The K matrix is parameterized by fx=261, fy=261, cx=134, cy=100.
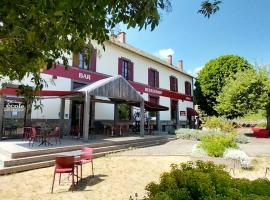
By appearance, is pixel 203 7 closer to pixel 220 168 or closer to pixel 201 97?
pixel 220 168

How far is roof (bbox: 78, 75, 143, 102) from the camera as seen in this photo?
1355cm

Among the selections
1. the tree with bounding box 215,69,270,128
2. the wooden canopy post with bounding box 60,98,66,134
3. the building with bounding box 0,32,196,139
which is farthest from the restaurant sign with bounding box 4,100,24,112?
the tree with bounding box 215,69,270,128

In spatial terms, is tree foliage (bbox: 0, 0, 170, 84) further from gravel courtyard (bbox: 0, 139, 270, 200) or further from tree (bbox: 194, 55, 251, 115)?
tree (bbox: 194, 55, 251, 115)

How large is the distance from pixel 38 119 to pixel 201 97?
21495 millimetres

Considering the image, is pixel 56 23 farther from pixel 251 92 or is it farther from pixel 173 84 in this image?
pixel 173 84

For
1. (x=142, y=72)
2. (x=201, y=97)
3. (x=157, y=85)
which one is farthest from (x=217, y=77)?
(x=142, y=72)

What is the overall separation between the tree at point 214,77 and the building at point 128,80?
156 cm

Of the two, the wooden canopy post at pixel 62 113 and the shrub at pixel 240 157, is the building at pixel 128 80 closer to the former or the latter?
the wooden canopy post at pixel 62 113

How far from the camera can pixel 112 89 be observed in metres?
14.6

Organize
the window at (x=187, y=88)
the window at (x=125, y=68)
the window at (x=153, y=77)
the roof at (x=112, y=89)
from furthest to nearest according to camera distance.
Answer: the window at (x=187, y=88), the window at (x=153, y=77), the window at (x=125, y=68), the roof at (x=112, y=89)

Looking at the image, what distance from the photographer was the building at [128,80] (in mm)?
15875

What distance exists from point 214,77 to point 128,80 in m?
13.7

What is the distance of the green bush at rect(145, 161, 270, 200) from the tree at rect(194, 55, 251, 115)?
27410 millimetres

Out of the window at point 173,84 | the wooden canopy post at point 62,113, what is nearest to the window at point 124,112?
the wooden canopy post at point 62,113
